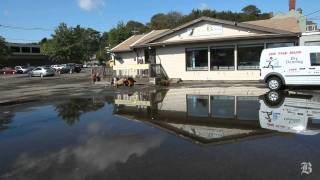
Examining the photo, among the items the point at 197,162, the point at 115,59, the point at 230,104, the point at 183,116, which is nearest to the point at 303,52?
the point at 230,104

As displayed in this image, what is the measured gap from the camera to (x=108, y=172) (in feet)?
22.0

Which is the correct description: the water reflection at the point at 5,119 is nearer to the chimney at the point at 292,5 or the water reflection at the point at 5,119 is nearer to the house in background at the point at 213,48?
the house in background at the point at 213,48

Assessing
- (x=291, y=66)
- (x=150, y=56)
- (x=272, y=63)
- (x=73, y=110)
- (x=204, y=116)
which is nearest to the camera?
(x=204, y=116)

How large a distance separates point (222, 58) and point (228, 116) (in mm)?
17402

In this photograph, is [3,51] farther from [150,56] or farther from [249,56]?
[249,56]

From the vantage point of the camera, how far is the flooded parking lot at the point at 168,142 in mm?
6742

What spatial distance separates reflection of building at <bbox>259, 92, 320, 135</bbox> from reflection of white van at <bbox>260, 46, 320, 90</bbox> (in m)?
3.23

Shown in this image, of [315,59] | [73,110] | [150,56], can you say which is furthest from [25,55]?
[315,59]

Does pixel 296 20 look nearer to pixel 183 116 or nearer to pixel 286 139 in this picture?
pixel 183 116

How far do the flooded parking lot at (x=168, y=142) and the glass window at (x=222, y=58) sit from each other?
13.8 m

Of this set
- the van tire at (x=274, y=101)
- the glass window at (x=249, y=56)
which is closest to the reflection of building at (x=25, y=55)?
the glass window at (x=249, y=56)

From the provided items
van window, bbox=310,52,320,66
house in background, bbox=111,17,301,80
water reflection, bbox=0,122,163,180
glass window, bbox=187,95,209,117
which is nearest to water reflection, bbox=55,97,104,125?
water reflection, bbox=0,122,163,180

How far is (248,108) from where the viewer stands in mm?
14133

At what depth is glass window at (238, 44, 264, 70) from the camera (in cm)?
2808
